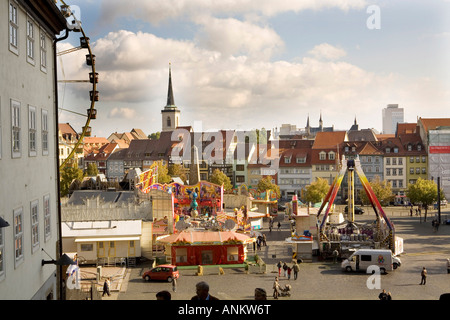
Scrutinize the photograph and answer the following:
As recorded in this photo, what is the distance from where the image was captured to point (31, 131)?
13.2 metres

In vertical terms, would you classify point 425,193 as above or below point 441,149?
below

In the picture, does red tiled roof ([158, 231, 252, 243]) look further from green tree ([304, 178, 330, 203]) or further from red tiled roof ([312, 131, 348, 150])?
red tiled roof ([312, 131, 348, 150])

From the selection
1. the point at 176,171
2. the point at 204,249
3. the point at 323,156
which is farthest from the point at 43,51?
the point at 176,171

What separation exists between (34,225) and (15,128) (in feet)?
9.39

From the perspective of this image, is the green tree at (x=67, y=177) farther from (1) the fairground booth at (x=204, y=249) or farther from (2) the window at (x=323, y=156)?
(1) the fairground booth at (x=204, y=249)

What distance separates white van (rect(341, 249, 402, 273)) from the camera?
107ft

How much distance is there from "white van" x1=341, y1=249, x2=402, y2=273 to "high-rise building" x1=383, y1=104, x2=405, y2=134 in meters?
154

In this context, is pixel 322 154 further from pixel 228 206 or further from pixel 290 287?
pixel 290 287

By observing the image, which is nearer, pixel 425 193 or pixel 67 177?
pixel 425 193

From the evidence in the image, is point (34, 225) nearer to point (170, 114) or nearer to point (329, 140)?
point (329, 140)

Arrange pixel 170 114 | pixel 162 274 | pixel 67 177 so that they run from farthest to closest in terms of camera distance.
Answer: pixel 170 114 → pixel 67 177 → pixel 162 274

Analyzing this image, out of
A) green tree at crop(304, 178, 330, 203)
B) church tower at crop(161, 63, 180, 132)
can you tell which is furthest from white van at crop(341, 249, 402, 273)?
church tower at crop(161, 63, 180, 132)
